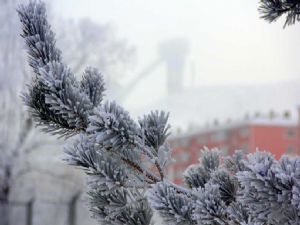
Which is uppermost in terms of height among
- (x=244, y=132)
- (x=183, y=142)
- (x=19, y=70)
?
(x=19, y=70)

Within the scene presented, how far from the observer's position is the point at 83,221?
7.20 meters

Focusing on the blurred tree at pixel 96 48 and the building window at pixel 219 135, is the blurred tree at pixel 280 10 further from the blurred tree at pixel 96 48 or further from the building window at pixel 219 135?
the building window at pixel 219 135

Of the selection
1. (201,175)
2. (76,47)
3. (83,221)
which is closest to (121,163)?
(201,175)

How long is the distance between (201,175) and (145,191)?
0.50 ft

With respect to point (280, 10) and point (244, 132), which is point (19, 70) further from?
point (244, 132)

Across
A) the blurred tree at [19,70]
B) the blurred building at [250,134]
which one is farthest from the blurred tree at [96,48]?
the blurred building at [250,134]

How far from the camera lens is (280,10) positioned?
74 cm

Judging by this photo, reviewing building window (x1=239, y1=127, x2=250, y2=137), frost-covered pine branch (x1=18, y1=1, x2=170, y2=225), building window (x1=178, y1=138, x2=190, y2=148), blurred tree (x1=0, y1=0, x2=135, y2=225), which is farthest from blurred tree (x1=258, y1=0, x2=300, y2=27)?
building window (x1=178, y1=138, x2=190, y2=148)

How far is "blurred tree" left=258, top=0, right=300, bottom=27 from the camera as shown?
72 centimetres

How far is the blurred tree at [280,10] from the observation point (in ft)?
2.38

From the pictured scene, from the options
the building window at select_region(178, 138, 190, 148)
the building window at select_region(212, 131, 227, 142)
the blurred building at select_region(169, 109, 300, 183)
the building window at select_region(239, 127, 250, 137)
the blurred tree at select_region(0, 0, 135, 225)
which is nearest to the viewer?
the blurred tree at select_region(0, 0, 135, 225)

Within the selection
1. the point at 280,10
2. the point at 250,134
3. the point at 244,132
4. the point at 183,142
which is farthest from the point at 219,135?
the point at 280,10

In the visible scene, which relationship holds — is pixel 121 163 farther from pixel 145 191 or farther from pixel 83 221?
pixel 83 221

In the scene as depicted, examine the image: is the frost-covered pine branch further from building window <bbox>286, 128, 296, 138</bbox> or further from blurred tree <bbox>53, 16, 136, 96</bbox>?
building window <bbox>286, 128, 296, 138</bbox>
